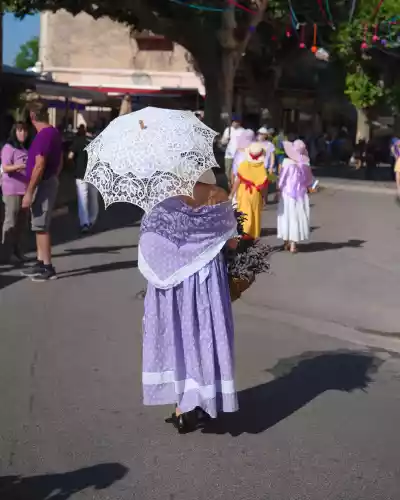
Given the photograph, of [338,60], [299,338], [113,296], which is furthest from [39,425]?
[338,60]

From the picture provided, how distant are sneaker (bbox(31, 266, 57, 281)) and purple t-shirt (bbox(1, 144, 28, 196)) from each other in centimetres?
112

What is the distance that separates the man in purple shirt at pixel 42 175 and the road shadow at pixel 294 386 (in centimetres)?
357

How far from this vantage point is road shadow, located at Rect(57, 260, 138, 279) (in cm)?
1007

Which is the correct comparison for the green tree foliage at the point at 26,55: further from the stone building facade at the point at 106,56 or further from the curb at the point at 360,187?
the curb at the point at 360,187

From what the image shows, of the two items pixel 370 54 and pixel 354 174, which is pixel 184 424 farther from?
pixel 354 174

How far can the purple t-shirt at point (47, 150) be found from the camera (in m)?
9.02

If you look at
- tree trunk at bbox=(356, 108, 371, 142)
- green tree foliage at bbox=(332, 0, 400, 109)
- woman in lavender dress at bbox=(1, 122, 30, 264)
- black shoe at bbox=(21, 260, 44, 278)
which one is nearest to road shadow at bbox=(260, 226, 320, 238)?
woman in lavender dress at bbox=(1, 122, 30, 264)

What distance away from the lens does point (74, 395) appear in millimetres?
5750

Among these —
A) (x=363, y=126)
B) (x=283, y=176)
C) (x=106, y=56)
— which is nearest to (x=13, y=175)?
(x=283, y=176)

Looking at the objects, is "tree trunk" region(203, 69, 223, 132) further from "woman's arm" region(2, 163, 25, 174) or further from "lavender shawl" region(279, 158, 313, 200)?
"woman's arm" region(2, 163, 25, 174)

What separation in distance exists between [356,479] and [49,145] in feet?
18.4

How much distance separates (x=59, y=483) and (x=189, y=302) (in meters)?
1.18

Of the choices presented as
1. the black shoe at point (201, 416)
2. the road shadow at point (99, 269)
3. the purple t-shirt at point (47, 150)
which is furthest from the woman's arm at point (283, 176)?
the black shoe at point (201, 416)

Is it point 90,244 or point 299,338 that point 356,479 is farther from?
point 90,244
